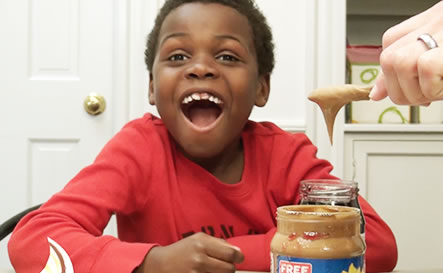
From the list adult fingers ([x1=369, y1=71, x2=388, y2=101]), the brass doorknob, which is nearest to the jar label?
adult fingers ([x1=369, y1=71, x2=388, y2=101])

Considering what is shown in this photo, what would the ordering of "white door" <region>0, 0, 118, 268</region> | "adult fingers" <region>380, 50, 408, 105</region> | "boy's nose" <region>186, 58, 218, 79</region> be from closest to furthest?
"adult fingers" <region>380, 50, 408, 105</region>
"boy's nose" <region>186, 58, 218, 79</region>
"white door" <region>0, 0, 118, 268</region>

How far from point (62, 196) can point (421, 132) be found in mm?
1386

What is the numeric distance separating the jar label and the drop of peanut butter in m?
0.26

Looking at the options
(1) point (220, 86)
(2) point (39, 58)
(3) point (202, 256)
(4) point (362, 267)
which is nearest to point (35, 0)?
(2) point (39, 58)

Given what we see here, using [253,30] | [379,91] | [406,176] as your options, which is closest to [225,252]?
[379,91]

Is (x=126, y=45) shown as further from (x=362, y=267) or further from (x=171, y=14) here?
(x=362, y=267)

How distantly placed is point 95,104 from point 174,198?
1047 millimetres

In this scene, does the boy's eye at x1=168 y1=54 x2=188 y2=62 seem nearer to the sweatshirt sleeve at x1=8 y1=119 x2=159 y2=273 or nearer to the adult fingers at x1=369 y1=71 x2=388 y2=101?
the sweatshirt sleeve at x1=8 y1=119 x2=159 y2=273

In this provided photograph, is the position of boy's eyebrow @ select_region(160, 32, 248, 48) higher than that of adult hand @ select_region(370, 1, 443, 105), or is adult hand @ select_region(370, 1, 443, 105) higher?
boy's eyebrow @ select_region(160, 32, 248, 48)

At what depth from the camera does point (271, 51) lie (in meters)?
1.27

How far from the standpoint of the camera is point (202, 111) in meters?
1.08

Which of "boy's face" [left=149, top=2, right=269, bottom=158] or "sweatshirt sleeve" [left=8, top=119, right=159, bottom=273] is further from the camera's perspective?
"boy's face" [left=149, top=2, right=269, bottom=158]

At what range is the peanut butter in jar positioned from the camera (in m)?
0.48

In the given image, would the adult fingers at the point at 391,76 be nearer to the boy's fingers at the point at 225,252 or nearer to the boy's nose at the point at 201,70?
the boy's fingers at the point at 225,252
